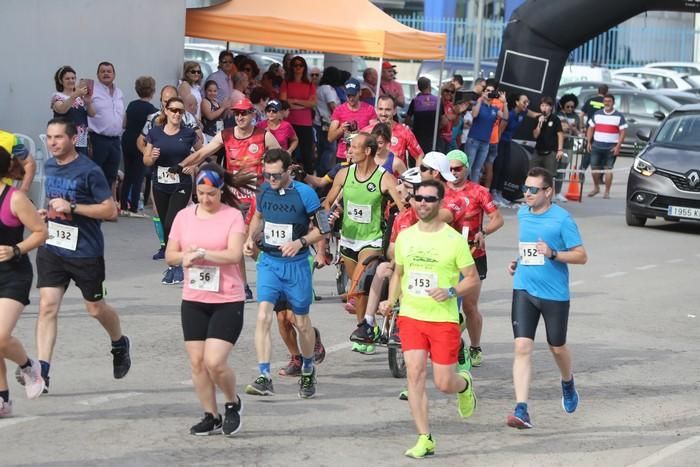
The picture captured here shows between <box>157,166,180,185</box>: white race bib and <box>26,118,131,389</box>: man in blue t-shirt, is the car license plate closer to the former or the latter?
<box>157,166,180,185</box>: white race bib

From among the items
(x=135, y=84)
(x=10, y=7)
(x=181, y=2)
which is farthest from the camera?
(x=181, y=2)

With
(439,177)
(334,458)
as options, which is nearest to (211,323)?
(334,458)

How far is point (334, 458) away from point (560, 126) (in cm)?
1667

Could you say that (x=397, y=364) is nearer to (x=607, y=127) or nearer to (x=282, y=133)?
(x=282, y=133)

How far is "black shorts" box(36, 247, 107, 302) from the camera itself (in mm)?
9062

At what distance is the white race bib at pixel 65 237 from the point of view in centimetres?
904

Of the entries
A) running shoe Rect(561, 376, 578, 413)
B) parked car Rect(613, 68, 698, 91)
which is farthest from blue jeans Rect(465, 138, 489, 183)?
parked car Rect(613, 68, 698, 91)

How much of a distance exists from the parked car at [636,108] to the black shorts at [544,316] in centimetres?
2715

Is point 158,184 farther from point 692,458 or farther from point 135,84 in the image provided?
point 692,458

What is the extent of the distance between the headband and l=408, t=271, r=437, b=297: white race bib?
120cm

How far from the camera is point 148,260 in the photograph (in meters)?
15.5

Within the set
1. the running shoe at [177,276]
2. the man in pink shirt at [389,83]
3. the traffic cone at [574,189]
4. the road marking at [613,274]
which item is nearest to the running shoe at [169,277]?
the running shoe at [177,276]

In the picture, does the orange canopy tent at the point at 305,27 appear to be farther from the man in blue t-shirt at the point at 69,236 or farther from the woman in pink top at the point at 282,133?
the man in blue t-shirt at the point at 69,236

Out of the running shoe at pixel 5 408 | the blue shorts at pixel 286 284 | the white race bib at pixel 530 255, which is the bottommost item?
the running shoe at pixel 5 408
